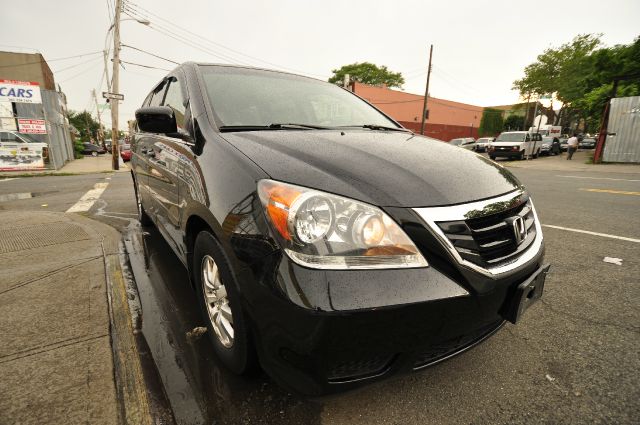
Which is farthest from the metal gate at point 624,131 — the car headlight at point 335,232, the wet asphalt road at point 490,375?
the car headlight at point 335,232

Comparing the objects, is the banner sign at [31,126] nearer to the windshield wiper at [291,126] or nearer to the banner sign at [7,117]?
the banner sign at [7,117]

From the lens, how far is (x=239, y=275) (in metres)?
1.31

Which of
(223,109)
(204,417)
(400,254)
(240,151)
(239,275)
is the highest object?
(223,109)

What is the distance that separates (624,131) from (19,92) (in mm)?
26791

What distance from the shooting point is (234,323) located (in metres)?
1.41

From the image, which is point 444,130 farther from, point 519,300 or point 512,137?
point 519,300

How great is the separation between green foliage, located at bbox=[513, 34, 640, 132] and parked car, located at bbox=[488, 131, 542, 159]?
4.23 meters

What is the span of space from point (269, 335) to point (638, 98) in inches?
790

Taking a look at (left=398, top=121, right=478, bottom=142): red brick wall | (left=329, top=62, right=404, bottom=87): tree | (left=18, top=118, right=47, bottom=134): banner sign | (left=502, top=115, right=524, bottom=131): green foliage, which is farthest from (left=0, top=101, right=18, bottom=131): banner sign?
(left=502, top=115, right=524, bottom=131): green foliage

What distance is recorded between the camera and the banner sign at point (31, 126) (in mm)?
13552

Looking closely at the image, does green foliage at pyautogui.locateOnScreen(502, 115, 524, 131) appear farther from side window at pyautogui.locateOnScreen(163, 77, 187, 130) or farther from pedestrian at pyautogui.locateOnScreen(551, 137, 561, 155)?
side window at pyautogui.locateOnScreen(163, 77, 187, 130)

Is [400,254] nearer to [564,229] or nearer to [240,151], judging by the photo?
[240,151]

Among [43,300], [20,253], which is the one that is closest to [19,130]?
[20,253]

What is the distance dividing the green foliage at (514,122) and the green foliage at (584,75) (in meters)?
6.11
